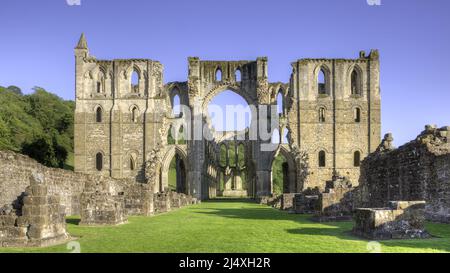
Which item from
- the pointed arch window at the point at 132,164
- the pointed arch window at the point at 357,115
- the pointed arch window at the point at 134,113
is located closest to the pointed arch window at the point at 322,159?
the pointed arch window at the point at 357,115

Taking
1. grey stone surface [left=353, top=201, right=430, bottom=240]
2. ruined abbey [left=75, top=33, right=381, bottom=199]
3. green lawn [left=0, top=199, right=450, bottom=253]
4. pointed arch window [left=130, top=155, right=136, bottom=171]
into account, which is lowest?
green lawn [left=0, top=199, right=450, bottom=253]

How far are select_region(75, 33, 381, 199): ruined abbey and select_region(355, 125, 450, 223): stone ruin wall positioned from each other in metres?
20.0

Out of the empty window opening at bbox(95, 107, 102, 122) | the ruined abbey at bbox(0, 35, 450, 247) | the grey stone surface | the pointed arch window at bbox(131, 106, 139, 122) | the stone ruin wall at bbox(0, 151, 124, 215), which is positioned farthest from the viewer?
the empty window opening at bbox(95, 107, 102, 122)

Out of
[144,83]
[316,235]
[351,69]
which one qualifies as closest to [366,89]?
[351,69]

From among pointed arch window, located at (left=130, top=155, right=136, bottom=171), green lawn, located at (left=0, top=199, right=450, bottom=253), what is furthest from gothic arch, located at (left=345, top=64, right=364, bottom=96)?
green lawn, located at (left=0, top=199, right=450, bottom=253)

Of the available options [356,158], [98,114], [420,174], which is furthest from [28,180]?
[356,158]

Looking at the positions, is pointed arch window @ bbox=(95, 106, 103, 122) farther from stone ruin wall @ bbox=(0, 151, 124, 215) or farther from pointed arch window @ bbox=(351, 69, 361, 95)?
stone ruin wall @ bbox=(0, 151, 124, 215)

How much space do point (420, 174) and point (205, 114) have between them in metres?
30.2

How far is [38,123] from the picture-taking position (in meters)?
72.9

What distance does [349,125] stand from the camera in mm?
43031

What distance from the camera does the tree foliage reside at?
171 ft

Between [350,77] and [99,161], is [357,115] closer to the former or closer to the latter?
[350,77]

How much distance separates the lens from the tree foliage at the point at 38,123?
52.0 metres
